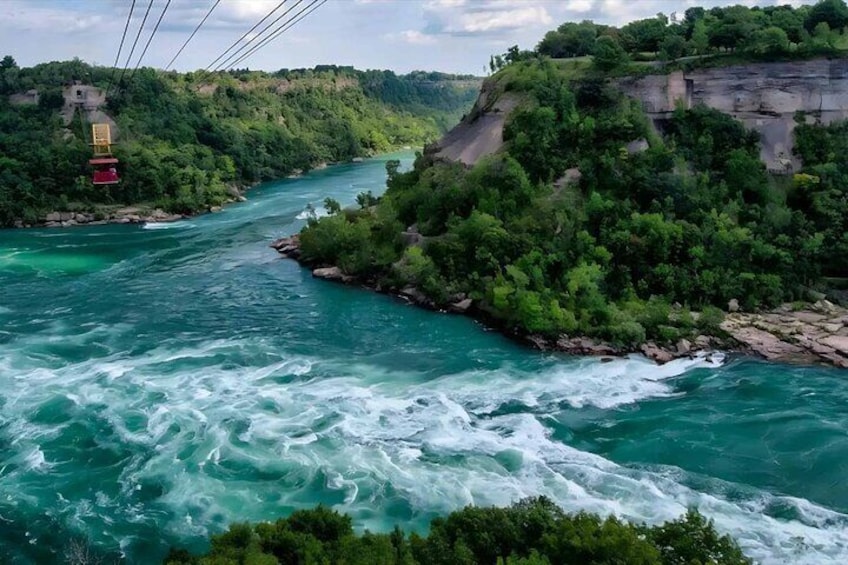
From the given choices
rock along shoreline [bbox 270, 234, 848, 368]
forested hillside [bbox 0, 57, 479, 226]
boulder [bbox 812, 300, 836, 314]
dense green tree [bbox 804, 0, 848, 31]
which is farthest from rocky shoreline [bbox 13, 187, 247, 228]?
boulder [bbox 812, 300, 836, 314]

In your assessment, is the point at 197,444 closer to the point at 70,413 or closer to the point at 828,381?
the point at 70,413

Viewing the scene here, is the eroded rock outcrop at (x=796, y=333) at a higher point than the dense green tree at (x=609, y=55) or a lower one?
lower

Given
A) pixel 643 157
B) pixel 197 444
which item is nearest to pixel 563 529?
pixel 197 444

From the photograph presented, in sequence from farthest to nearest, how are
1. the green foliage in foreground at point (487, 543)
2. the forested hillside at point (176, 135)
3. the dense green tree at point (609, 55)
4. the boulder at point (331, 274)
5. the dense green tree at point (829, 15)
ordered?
1. the forested hillside at point (176, 135)
2. the dense green tree at point (609, 55)
3. the dense green tree at point (829, 15)
4. the boulder at point (331, 274)
5. the green foliage in foreground at point (487, 543)

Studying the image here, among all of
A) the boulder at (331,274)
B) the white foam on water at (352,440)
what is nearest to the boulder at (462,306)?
the white foam on water at (352,440)

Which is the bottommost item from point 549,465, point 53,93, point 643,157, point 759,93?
point 549,465

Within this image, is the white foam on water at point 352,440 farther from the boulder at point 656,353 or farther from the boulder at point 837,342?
the boulder at point 837,342

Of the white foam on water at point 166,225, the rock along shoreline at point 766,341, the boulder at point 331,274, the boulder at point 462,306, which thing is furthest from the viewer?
the white foam on water at point 166,225
